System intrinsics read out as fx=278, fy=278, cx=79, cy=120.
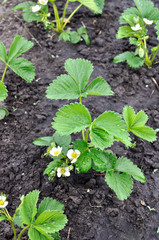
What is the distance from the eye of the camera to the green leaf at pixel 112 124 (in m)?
1.55

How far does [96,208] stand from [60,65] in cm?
137

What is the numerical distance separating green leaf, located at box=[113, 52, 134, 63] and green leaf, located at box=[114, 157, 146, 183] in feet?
3.50

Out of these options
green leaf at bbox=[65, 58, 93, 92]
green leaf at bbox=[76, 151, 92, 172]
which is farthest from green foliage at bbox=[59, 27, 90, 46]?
green leaf at bbox=[76, 151, 92, 172]

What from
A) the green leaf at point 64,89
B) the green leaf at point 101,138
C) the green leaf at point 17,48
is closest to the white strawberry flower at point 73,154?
the green leaf at point 101,138

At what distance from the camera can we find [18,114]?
2229 mm

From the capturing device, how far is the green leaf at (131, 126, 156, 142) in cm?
170

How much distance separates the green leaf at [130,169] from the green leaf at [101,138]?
24 centimetres

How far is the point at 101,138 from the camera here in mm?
1544

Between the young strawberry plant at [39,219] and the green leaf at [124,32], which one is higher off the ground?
the green leaf at [124,32]

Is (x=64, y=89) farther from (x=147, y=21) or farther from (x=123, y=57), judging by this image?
(x=147, y=21)

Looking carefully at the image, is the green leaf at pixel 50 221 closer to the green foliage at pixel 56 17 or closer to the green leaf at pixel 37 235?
the green leaf at pixel 37 235

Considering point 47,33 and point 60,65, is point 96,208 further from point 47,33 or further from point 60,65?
point 47,33

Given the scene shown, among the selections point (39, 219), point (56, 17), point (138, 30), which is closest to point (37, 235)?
point (39, 219)

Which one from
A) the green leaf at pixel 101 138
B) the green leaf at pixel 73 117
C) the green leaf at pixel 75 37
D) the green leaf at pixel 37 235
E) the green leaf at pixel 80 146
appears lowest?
the green leaf at pixel 37 235
